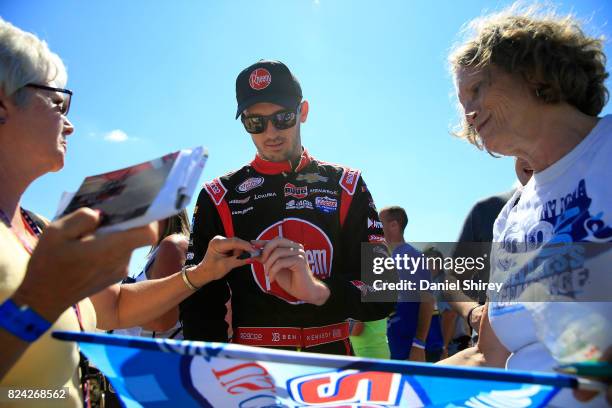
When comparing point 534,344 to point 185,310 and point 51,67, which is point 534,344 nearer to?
point 185,310

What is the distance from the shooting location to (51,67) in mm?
1640

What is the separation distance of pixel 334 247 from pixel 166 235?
170 centimetres

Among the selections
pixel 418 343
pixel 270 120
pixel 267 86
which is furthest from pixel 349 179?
pixel 418 343

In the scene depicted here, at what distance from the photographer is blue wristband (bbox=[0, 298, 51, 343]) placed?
1.02m

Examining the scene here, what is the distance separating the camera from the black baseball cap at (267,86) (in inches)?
99.8

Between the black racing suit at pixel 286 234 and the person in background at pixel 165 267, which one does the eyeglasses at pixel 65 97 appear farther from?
the person in background at pixel 165 267

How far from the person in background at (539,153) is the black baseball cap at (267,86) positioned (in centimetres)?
94

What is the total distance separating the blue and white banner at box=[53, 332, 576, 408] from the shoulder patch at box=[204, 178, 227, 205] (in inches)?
49.7

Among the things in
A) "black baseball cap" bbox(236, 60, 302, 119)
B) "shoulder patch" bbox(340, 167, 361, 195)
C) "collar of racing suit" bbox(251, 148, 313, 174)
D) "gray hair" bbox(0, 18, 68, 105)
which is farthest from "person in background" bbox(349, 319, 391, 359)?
"gray hair" bbox(0, 18, 68, 105)

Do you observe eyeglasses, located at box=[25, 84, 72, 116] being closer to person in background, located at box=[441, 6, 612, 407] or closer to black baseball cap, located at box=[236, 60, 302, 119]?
black baseball cap, located at box=[236, 60, 302, 119]

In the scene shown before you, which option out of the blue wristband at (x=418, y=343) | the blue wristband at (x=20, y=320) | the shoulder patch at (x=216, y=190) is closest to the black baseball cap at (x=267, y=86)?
the shoulder patch at (x=216, y=190)

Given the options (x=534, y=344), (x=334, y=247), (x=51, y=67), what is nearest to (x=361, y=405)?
(x=534, y=344)

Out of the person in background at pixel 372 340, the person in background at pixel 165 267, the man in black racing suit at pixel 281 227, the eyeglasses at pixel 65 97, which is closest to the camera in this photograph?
the eyeglasses at pixel 65 97

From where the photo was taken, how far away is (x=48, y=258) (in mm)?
984
